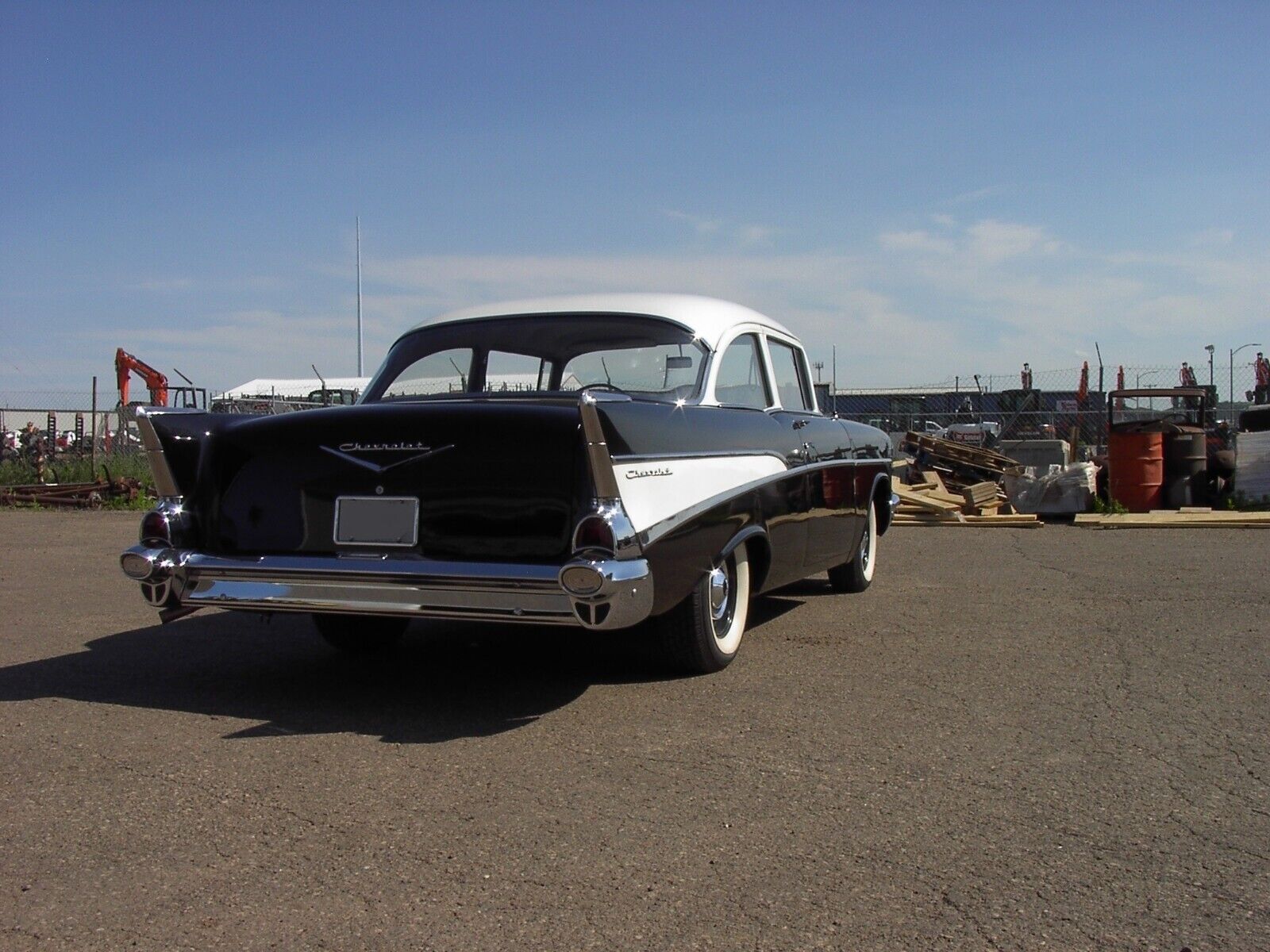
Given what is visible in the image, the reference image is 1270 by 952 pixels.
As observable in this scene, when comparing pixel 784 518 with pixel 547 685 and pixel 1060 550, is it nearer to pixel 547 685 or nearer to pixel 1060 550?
pixel 547 685

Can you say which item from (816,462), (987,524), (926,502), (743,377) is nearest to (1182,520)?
(987,524)

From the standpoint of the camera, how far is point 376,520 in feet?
14.3

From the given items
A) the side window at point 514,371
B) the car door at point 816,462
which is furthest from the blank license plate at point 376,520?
the car door at point 816,462

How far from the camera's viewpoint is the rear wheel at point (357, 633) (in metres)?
5.52

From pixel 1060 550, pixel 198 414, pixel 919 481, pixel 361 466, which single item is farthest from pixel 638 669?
pixel 919 481

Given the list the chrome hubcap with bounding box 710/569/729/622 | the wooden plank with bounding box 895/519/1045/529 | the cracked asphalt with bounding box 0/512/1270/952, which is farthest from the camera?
the wooden plank with bounding box 895/519/1045/529

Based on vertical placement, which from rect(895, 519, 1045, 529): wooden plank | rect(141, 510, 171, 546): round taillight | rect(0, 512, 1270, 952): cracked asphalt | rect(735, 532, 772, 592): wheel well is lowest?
rect(0, 512, 1270, 952): cracked asphalt

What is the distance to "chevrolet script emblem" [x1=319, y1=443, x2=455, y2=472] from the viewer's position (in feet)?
14.1

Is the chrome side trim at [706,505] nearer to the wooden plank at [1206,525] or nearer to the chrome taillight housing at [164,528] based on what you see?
the chrome taillight housing at [164,528]

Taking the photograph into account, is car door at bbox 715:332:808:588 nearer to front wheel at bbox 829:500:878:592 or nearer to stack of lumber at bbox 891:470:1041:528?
front wheel at bbox 829:500:878:592

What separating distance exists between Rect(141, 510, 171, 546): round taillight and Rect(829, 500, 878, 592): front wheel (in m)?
4.07

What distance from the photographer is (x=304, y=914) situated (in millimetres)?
2619

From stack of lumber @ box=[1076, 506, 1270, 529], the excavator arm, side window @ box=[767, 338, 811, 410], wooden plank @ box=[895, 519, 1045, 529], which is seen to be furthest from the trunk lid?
the excavator arm

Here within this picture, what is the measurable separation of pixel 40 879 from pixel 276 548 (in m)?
1.84
